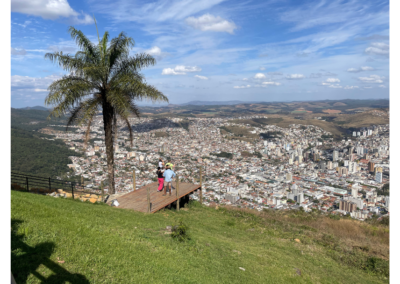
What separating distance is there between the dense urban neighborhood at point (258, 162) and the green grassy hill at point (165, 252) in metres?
5.94

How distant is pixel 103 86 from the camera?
11.4 m

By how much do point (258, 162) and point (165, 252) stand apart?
131 ft

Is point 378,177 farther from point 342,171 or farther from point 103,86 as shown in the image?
point 103,86

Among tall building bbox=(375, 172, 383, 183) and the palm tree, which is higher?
the palm tree

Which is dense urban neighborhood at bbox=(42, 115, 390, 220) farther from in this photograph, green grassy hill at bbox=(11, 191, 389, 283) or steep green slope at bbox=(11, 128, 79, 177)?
green grassy hill at bbox=(11, 191, 389, 283)

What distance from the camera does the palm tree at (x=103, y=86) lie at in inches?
420

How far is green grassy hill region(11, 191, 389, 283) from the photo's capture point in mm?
3738

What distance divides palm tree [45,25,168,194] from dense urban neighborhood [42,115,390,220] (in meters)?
1.00

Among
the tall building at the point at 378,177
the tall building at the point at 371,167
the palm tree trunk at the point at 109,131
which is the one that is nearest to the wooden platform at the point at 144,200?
the palm tree trunk at the point at 109,131

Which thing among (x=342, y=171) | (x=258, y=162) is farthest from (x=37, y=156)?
(x=342, y=171)

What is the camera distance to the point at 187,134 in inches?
2286

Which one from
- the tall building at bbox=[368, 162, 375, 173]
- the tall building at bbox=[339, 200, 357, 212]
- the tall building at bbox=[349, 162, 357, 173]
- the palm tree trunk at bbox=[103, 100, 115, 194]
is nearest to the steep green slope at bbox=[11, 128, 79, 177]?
the palm tree trunk at bbox=[103, 100, 115, 194]
